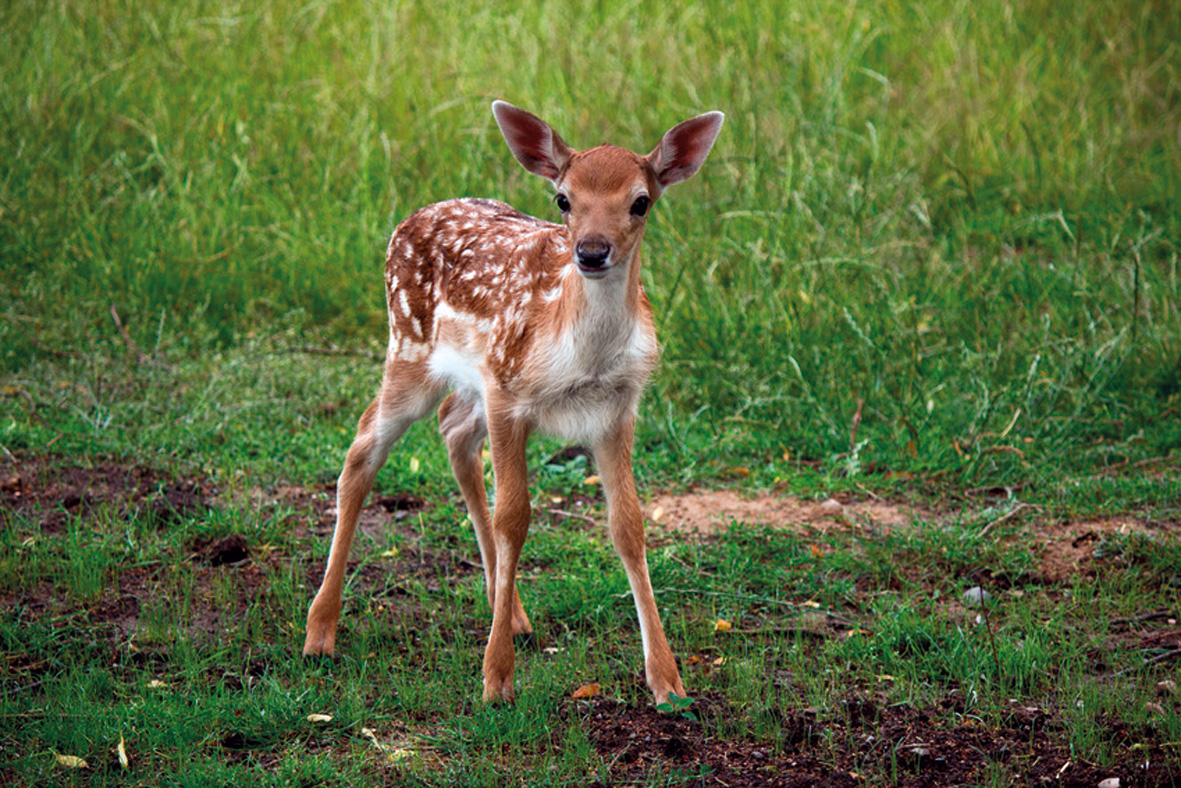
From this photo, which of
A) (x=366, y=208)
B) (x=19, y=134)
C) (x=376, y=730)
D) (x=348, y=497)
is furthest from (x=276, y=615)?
(x=19, y=134)

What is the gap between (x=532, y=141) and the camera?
4.18m

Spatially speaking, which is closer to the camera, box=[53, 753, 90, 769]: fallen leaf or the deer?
box=[53, 753, 90, 769]: fallen leaf

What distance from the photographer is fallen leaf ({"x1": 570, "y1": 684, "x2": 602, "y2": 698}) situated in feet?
13.3

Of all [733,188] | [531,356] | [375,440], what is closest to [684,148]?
[531,356]

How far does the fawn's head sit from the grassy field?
1.41 metres

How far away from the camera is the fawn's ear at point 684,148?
4023 millimetres

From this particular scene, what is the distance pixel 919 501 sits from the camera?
554cm

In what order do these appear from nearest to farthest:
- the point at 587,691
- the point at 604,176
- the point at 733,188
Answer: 1. the point at 604,176
2. the point at 587,691
3. the point at 733,188

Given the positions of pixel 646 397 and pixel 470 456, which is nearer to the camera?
pixel 470 456

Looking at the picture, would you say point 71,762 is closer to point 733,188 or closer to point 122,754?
point 122,754

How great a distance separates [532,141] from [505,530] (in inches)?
49.9

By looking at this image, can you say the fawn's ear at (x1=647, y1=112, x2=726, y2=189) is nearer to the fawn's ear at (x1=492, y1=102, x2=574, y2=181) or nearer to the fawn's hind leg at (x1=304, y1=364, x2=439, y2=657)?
the fawn's ear at (x1=492, y1=102, x2=574, y2=181)

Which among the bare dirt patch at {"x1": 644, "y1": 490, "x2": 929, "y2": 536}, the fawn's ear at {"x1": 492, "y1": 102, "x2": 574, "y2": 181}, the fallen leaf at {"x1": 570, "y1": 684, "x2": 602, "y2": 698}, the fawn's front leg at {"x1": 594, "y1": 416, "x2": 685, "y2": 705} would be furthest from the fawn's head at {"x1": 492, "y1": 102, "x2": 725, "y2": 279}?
the bare dirt patch at {"x1": 644, "y1": 490, "x2": 929, "y2": 536}

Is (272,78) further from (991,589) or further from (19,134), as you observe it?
(991,589)
